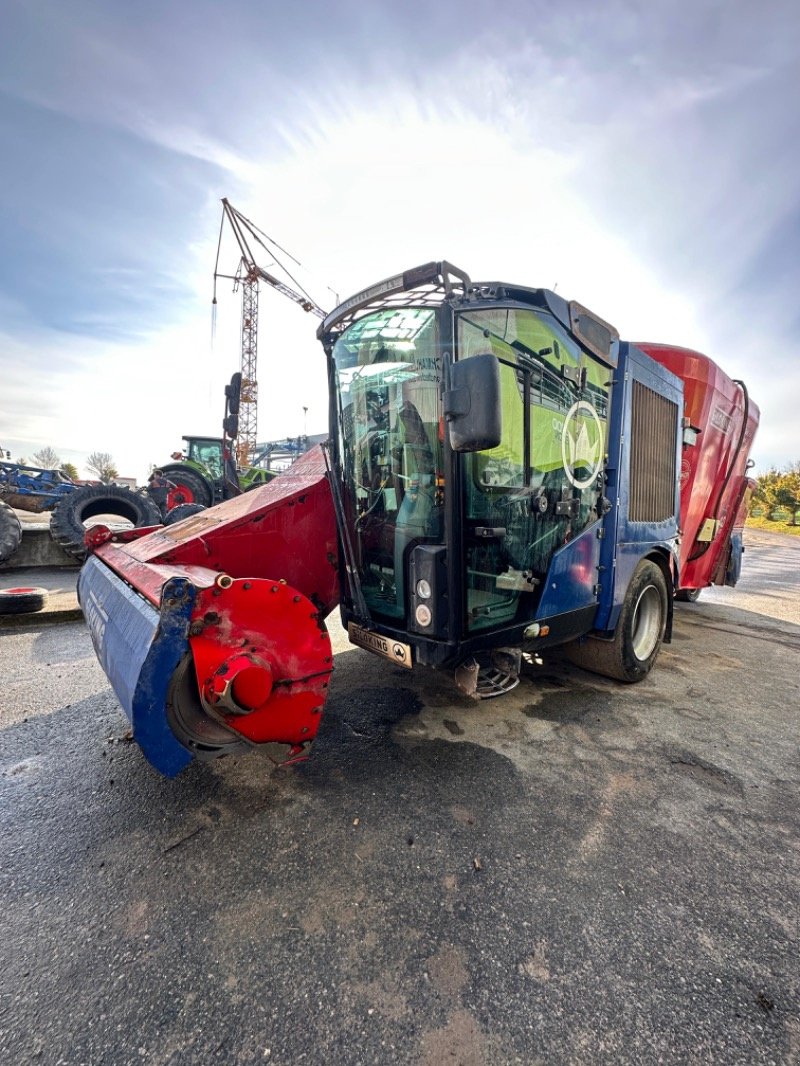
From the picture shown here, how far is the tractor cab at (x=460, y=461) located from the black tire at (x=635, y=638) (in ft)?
2.44

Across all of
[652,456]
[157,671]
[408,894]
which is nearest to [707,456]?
[652,456]

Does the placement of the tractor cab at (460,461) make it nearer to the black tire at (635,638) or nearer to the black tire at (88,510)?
Result: the black tire at (635,638)

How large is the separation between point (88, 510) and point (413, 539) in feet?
27.9

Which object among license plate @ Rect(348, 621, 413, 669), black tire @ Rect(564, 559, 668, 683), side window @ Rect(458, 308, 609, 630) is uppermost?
side window @ Rect(458, 308, 609, 630)

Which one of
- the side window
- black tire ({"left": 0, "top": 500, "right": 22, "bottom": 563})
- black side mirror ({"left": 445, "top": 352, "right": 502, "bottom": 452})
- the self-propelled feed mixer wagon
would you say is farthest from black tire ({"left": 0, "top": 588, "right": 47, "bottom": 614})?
black side mirror ({"left": 445, "top": 352, "right": 502, "bottom": 452})

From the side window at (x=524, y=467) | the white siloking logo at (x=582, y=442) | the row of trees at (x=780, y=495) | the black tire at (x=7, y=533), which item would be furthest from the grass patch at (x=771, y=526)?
the black tire at (x=7, y=533)

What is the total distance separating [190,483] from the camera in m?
12.4

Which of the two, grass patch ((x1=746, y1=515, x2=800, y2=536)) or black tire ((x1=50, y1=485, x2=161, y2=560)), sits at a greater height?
black tire ((x1=50, y1=485, x2=161, y2=560))

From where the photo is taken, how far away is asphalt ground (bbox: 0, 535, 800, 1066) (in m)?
1.39

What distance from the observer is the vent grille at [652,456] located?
12.4 feet

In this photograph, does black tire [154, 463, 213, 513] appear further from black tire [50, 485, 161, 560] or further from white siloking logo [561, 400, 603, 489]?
white siloking logo [561, 400, 603, 489]

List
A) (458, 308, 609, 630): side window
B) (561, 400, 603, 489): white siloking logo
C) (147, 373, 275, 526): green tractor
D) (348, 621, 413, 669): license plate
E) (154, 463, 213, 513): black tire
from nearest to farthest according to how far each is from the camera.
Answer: (458, 308, 609, 630): side window, (348, 621, 413, 669): license plate, (561, 400, 603, 489): white siloking logo, (147, 373, 275, 526): green tractor, (154, 463, 213, 513): black tire

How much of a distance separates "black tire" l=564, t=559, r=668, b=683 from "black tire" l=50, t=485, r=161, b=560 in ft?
23.6

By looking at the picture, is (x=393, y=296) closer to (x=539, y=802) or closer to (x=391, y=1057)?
(x=539, y=802)
